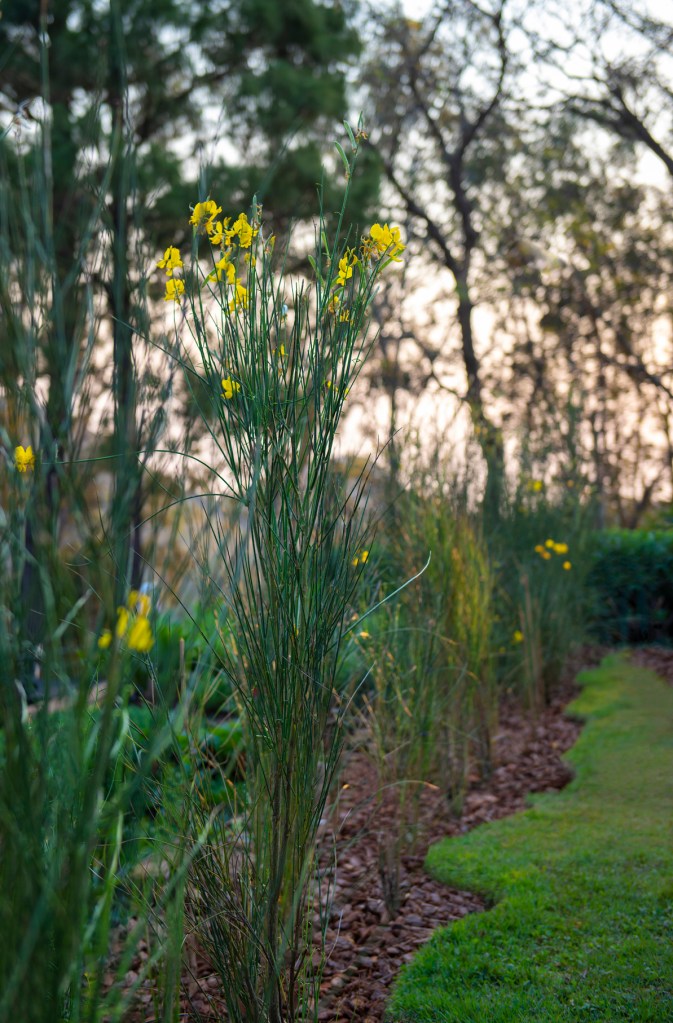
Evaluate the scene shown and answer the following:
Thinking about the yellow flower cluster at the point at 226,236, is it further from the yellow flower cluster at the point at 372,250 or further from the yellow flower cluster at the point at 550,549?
the yellow flower cluster at the point at 550,549

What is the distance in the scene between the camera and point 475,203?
12227 mm

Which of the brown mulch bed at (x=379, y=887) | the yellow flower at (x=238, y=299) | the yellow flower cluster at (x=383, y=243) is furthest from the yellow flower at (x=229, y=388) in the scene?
the brown mulch bed at (x=379, y=887)

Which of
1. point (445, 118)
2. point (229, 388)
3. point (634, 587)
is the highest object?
point (445, 118)

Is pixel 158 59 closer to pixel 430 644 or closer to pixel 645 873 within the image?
pixel 430 644

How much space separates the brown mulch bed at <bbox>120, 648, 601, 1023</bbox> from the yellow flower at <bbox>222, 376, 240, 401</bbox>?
1.00 metres

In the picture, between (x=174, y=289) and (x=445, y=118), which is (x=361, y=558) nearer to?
(x=174, y=289)

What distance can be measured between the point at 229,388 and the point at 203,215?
353mm

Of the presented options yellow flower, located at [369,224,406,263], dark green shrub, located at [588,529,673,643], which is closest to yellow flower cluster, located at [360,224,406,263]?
yellow flower, located at [369,224,406,263]

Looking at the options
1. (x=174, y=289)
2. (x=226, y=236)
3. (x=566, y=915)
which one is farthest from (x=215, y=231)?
(x=566, y=915)

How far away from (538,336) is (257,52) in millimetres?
6772

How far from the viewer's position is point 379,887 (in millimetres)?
2719

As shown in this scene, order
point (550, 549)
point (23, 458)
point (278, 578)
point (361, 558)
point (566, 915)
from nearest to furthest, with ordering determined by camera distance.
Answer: point (23, 458) → point (278, 578) → point (361, 558) → point (566, 915) → point (550, 549)

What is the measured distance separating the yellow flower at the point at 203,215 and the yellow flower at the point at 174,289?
13 centimetres

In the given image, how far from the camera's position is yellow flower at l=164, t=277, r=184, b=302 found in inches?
67.8
